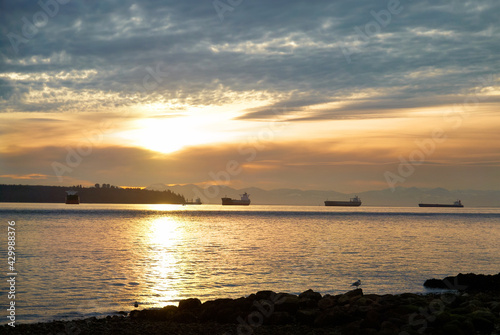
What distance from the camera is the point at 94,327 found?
16812mm

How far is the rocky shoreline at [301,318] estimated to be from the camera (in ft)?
52.0

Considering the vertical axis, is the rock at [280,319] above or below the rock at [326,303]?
below

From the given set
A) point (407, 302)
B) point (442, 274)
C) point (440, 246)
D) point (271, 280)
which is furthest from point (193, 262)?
point (440, 246)

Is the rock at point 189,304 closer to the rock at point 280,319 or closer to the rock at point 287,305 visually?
the rock at point 287,305

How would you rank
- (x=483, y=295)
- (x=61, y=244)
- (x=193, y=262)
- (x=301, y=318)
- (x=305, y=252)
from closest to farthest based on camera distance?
(x=301, y=318) → (x=483, y=295) → (x=193, y=262) → (x=305, y=252) → (x=61, y=244)

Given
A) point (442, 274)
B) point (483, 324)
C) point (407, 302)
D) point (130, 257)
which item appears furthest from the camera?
point (130, 257)

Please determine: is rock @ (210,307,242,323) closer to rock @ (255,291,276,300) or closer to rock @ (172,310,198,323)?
rock @ (172,310,198,323)

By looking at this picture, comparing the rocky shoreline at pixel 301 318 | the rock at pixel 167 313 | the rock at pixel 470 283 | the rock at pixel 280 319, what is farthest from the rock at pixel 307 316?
the rock at pixel 470 283

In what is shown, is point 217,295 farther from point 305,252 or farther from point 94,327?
point 305,252

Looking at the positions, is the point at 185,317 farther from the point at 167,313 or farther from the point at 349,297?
the point at 349,297

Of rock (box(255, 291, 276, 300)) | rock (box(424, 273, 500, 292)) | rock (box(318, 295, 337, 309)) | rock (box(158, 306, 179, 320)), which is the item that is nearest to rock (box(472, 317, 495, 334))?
rock (box(318, 295, 337, 309))

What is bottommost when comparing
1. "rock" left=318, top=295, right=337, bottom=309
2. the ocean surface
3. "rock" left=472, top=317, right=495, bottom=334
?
the ocean surface

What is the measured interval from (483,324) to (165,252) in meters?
36.8

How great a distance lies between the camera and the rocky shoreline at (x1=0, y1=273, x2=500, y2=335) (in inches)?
624
